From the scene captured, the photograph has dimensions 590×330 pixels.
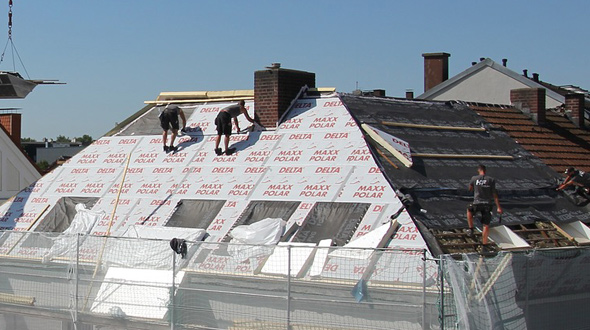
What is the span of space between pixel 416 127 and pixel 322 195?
12.6 feet

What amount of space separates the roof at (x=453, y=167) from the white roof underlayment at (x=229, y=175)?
0.47 m

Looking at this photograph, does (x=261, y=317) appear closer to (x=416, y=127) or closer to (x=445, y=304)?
(x=445, y=304)

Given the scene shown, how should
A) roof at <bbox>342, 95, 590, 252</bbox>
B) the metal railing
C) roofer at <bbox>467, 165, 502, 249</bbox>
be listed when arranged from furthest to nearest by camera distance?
roof at <bbox>342, 95, 590, 252</bbox>
roofer at <bbox>467, 165, 502, 249</bbox>
the metal railing

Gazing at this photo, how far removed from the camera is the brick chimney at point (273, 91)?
63.5 feet

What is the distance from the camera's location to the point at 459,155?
1892 cm

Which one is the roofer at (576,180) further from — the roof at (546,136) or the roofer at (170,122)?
the roofer at (170,122)

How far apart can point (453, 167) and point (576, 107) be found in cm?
935

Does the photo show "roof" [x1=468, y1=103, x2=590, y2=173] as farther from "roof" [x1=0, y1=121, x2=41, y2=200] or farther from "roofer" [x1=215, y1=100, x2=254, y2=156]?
"roof" [x1=0, y1=121, x2=41, y2=200]

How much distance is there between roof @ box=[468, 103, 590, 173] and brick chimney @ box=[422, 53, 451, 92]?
11.2 m

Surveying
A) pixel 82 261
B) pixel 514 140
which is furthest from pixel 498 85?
pixel 82 261

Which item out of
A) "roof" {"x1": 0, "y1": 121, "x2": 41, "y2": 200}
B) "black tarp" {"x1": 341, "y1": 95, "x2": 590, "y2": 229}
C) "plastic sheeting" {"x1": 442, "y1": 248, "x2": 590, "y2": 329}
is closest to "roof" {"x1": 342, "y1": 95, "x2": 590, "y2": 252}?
"black tarp" {"x1": 341, "y1": 95, "x2": 590, "y2": 229}

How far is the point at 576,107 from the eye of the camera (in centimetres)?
2583

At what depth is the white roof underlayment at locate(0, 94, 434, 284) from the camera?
54.3 ft

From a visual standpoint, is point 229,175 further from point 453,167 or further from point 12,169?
point 12,169
